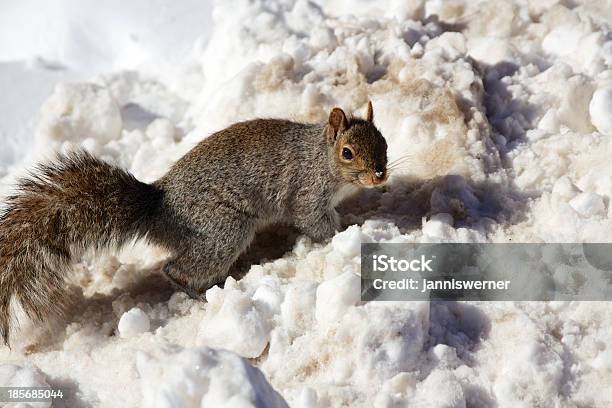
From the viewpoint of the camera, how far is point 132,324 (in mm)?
2529

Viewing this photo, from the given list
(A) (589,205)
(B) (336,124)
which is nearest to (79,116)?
(B) (336,124)

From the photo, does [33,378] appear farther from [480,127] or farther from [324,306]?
[480,127]

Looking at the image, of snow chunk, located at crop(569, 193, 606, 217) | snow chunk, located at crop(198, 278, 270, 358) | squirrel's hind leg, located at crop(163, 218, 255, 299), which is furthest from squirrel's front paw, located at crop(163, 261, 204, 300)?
snow chunk, located at crop(569, 193, 606, 217)

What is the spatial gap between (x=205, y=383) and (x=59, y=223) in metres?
1.05

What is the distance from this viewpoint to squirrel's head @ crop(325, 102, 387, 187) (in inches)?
113

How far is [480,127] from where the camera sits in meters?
3.10

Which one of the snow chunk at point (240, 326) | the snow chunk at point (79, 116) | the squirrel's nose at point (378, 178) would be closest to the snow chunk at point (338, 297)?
the snow chunk at point (240, 326)

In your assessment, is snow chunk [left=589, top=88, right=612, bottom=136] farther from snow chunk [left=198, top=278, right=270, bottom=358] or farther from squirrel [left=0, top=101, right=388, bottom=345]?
snow chunk [left=198, top=278, right=270, bottom=358]

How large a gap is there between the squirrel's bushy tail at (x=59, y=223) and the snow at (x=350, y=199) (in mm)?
184

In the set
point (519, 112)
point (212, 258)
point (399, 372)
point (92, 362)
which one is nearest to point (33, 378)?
point (92, 362)

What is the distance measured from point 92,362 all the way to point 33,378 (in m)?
0.22

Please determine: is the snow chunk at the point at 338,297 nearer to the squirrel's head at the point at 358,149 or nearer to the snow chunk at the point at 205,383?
the snow chunk at the point at 205,383

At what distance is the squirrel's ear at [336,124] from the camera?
291 cm

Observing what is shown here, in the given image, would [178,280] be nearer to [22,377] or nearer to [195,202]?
[195,202]
